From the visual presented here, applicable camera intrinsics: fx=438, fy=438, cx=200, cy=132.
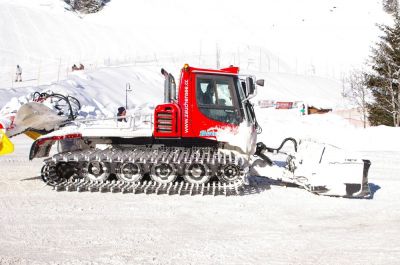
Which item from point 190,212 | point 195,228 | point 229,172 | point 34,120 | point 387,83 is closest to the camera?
point 195,228

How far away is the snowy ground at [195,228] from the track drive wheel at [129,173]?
529mm

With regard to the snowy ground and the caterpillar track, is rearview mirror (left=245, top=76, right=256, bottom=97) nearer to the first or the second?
the caterpillar track

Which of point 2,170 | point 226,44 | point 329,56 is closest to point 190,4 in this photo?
point 226,44

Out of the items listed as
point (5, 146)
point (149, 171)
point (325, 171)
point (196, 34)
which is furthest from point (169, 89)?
point (196, 34)

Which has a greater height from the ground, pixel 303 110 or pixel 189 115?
pixel 303 110

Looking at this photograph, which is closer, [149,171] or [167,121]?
[149,171]

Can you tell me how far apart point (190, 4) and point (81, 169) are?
9066 cm

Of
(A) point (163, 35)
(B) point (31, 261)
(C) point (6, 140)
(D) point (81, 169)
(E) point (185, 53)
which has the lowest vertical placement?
(B) point (31, 261)

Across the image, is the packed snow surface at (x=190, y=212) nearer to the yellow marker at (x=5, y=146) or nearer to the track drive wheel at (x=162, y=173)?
the track drive wheel at (x=162, y=173)

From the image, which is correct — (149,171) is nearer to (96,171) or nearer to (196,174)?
(196,174)

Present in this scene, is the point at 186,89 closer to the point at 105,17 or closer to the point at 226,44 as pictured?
the point at 226,44

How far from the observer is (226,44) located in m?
73.4

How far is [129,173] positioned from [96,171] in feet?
2.03

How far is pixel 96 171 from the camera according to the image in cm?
816
